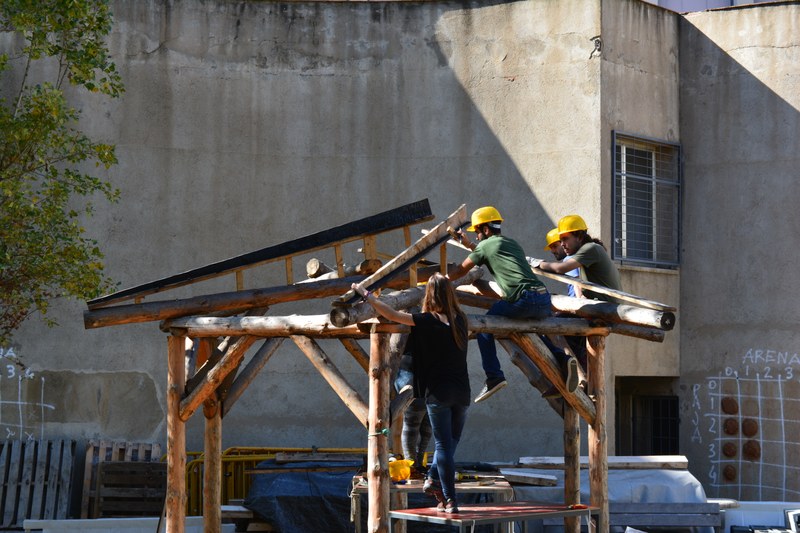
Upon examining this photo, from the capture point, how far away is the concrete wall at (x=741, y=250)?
17.1 m

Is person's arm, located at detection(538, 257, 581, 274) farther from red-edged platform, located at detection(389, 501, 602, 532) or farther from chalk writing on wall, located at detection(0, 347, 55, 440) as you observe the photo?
chalk writing on wall, located at detection(0, 347, 55, 440)

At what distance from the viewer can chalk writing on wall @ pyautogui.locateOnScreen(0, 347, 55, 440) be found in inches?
648

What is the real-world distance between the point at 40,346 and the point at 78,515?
97.5 inches

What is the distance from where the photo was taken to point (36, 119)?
1339 cm

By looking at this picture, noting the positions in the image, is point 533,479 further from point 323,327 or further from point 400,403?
point 323,327

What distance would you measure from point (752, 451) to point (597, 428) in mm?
7213

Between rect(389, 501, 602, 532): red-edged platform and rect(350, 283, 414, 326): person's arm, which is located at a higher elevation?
rect(350, 283, 414, 326): person's arm

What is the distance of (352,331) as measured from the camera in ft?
31.3

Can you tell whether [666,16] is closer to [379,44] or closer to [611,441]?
[379,44]

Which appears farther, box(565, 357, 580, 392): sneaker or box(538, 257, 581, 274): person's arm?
box(538, 257, 581, 274): person's arm

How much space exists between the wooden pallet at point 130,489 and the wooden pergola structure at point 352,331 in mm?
4067

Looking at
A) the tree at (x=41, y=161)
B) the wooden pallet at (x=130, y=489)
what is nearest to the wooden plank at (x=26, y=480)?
the wooden pallet at (x=130, y=489)

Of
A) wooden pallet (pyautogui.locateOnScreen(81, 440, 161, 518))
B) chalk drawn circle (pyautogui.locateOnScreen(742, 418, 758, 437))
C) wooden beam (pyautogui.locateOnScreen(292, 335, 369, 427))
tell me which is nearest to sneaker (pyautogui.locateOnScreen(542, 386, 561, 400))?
wooden beam (pyautogui.locateOnScreen(292, 335, 369, 427))

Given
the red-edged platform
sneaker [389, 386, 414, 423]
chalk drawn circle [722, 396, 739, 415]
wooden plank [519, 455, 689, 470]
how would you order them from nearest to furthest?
1. the red-edged platform
2. sneaker [389, 386, 414, 423]
3. wooden plank [519, 455, 689, 470]
4. chalk drawn circle [722, 396, 739, 415]
